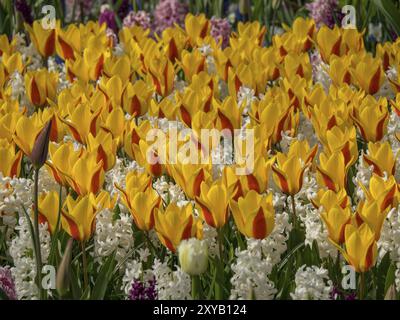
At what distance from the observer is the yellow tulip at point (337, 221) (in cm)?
283

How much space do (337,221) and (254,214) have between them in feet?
0.75

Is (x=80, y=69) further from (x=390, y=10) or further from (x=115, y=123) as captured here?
(x=390, y=10)

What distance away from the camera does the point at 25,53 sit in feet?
18.4

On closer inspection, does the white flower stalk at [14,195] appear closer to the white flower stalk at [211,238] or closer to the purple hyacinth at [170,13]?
the white flower stalk at [211,238]

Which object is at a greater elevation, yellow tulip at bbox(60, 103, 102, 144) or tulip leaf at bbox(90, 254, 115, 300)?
yellow tulip at bbox(60, 103, 102, 144)

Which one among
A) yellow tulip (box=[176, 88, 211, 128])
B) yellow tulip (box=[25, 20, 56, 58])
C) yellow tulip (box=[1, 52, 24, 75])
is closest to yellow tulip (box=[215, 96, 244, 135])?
yellow tulip (box=[176, 88, 211, 128])

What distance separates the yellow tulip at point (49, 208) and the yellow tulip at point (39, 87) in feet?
4.55

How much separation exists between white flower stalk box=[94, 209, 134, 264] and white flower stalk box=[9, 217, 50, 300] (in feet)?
0.51

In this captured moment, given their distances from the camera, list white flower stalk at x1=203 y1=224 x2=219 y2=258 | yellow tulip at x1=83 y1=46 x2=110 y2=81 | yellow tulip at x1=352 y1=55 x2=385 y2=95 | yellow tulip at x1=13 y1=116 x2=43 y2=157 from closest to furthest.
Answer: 1. white flower stalk at x1=203 y1=224 x2=219 y2=258
2. yellow tulip at x1=13 y1=116 x2=43 y2=157
3. yellow tulip at x1=352 y1=55 x2=385 y2=95
4. yellow tulip at x1=83 y1=46 x2=110 y2=81

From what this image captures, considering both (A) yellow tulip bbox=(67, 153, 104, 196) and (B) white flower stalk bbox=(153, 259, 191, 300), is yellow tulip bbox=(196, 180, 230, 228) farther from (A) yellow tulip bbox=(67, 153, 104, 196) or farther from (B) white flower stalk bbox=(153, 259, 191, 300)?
(A) yellow tulip bbox=(67, 153, 104, 196)

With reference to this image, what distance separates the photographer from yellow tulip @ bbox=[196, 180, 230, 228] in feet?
9.68

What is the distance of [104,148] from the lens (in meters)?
3.47
